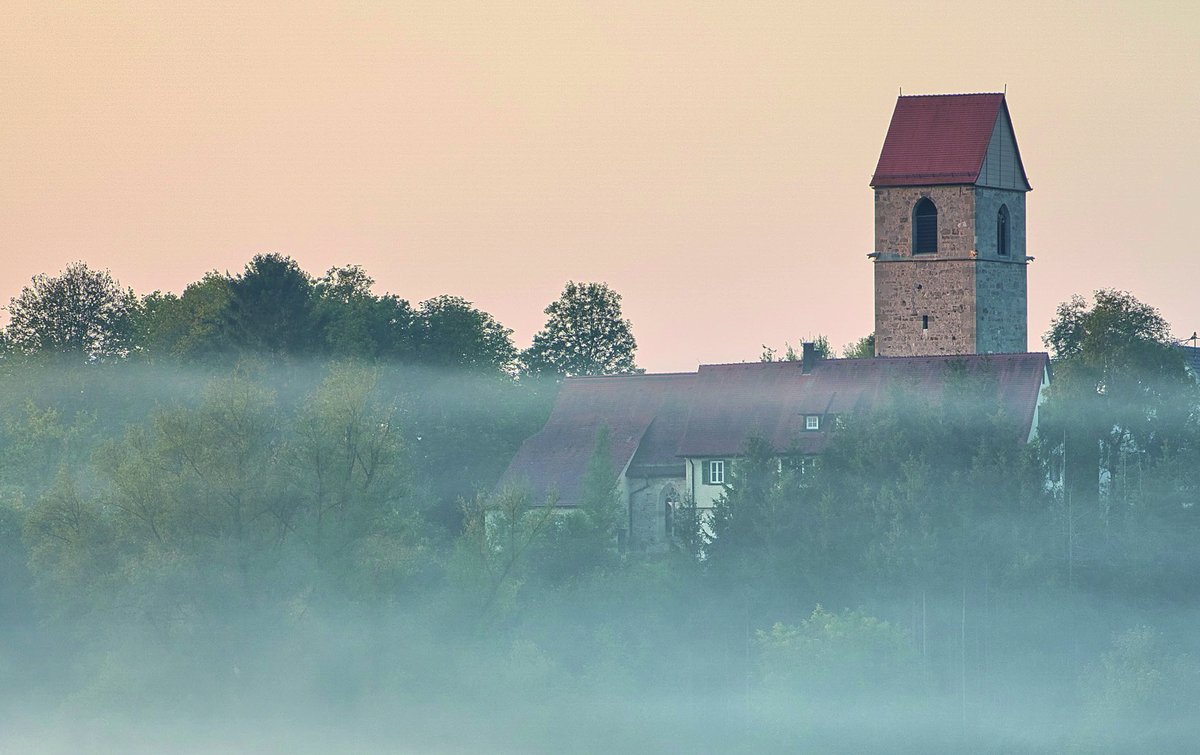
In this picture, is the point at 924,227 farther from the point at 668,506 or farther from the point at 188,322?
the point at 188,322

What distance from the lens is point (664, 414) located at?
256 feet

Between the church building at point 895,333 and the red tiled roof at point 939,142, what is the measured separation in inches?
1.5

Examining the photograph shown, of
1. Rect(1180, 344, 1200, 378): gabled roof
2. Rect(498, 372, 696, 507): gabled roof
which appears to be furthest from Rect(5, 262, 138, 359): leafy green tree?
Rect(1180, 344, 1200, 378): gabled roof

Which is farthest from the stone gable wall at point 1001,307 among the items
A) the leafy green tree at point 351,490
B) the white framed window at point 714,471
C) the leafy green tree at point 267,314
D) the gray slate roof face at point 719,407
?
the leafy green tree at point 351,490

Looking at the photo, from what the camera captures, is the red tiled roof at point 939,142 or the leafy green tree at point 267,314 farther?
the red tiled roof at point 939,142

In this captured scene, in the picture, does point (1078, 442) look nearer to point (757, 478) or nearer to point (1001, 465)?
point (1001, 465)

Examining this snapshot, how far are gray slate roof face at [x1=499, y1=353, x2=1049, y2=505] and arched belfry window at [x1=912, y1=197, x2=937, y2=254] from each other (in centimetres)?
320

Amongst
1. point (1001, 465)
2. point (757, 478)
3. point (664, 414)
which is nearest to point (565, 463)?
point (664, 414)

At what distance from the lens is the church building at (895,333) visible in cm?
7444

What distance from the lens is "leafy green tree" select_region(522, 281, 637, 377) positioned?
314 ft

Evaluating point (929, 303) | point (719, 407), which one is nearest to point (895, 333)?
point (929, 303)

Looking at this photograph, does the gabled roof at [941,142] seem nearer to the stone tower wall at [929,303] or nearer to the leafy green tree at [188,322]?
the stone tower wall at [929,303]

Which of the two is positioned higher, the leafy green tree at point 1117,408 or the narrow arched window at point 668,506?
the leafy green tree at point 1117,408

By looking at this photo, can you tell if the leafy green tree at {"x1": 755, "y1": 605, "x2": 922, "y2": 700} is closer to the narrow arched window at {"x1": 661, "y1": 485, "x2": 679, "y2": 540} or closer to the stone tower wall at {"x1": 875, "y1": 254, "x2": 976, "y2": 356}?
the narrow arched window at {"x1": 661, "y1": 485, "x2": 679, "y2": 540}
